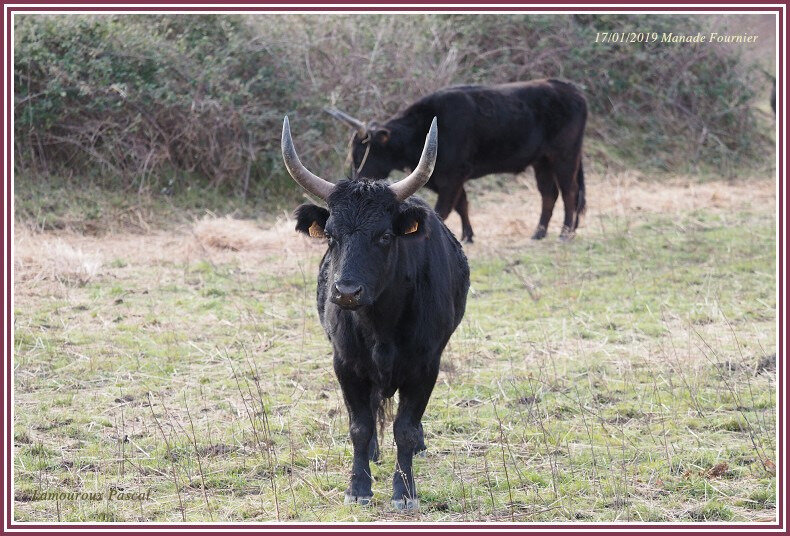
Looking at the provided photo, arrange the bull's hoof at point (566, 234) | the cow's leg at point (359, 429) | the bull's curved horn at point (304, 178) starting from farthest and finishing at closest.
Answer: the bull's hoof at point (566, 234)
the bull's curved horn at point (304, 178)
the cow's leg at point (359, 429)

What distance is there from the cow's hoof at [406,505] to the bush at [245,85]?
858 cm

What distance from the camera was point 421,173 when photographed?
4.82 metres

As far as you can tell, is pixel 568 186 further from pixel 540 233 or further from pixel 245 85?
pixel 245 85

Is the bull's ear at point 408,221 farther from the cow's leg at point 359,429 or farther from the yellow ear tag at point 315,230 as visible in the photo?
the cow's leg at point 359,429

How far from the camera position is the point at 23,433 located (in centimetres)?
562

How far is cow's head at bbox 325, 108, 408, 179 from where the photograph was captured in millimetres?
11383

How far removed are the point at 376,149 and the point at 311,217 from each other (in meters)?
6.54

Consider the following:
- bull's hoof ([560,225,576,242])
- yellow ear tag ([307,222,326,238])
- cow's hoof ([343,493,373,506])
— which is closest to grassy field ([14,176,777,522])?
cow's hoof ([343,493,373,506])

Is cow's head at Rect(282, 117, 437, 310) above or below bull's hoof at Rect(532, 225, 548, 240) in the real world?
above

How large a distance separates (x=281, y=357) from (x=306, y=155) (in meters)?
6.73

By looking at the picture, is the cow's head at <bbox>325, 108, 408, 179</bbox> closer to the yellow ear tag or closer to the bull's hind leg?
the bull's hind leg

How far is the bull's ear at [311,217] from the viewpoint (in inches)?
195

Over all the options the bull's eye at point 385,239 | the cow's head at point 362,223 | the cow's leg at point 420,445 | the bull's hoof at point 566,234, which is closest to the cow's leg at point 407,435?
the cow's leg at point 420,445
